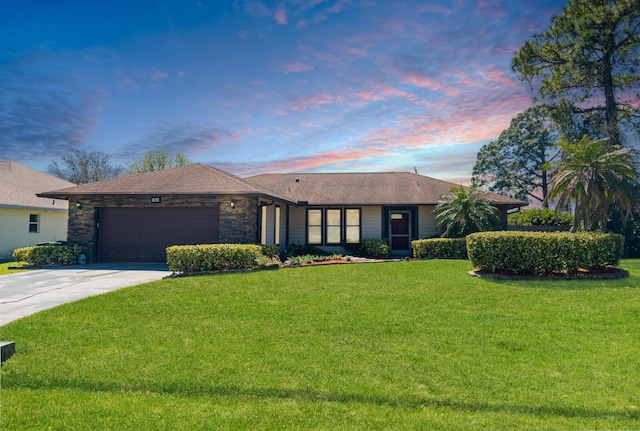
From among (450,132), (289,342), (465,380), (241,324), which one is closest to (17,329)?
(241,324)

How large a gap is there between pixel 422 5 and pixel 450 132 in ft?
19.6

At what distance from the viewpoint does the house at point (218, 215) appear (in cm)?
1401

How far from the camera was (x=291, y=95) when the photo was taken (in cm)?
1503

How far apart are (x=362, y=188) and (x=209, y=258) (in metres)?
10.5

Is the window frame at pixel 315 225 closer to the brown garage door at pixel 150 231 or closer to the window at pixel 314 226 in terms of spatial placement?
the window at pixel 314 226

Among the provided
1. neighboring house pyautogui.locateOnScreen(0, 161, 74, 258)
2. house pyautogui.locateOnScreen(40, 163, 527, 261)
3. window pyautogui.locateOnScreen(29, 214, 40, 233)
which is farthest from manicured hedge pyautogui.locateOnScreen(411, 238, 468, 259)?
window pyautogui.locateOnScreen(29, 214, 40, 233)

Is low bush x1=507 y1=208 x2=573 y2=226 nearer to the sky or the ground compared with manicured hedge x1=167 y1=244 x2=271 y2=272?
nearer to the sky

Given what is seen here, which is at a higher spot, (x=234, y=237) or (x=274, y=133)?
(x=274, y=133)

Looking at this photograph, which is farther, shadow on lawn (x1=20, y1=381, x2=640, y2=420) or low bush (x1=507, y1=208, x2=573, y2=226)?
low bush (x1=507, y1=208, x2=573, y2=226)

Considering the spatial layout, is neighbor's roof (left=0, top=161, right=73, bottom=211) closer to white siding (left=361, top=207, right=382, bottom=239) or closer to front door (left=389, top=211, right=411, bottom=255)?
white siding (left=361, top=207, right=382, bottom=239)

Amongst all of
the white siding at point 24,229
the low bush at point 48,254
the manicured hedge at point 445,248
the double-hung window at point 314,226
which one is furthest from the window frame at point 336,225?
the white siding at point 24,229

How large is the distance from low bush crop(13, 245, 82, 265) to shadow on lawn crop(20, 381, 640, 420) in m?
11.6

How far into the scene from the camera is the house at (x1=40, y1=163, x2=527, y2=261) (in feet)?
46.0

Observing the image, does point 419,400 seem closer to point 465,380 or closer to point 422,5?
point 465,380
